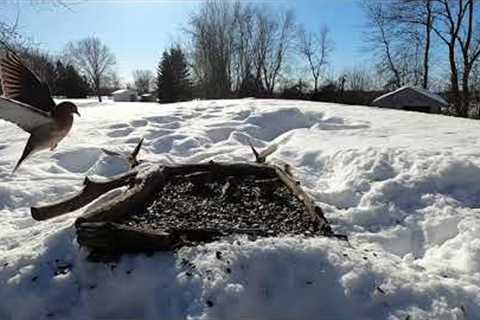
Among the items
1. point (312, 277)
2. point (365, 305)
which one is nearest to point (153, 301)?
point (312, 277)

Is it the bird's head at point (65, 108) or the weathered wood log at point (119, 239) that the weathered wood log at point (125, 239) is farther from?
the bird's head at point (65, 108)

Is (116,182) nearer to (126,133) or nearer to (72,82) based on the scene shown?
(126,133)

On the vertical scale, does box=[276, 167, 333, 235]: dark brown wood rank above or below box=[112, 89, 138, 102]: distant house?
below

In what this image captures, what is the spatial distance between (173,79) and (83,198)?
1158 inches

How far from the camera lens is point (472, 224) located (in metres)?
2.92

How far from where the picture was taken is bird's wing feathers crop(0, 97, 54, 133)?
213cm

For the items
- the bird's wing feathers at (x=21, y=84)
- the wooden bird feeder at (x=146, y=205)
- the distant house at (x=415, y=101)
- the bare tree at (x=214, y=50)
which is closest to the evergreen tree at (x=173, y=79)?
the bare tree at (x=214, y=50)

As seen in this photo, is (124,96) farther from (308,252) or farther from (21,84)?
(308,252)

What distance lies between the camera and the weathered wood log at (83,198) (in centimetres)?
292

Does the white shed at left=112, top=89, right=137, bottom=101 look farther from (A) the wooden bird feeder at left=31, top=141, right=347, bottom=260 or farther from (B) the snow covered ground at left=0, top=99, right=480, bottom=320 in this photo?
(A) the wooden bird feeder at left=31, top=141, right=347, bottom=260

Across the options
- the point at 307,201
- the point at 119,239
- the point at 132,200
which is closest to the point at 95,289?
the point at 119,239

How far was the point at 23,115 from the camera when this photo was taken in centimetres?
Answer: 230

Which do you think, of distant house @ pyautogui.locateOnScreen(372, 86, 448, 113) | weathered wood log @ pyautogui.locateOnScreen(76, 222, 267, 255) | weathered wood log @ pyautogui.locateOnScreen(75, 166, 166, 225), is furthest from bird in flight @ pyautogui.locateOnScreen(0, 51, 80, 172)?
distant house @ pyautogui.locateOnScreen(372, 86, 448, 113)

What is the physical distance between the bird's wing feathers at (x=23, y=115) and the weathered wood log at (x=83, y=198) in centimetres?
74
